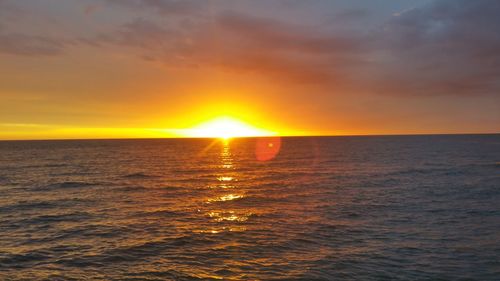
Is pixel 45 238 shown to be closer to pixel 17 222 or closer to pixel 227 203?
pixel 17 222

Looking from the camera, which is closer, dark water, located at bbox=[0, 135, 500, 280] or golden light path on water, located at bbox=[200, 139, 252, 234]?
dark water, located at bbox=[0, 135, 500, 280]

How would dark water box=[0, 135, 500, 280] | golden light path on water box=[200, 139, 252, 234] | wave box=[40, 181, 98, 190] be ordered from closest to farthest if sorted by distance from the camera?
1. dark water box=[0, 135, 500, 280]
2. golden light path on water box=[200, 139, 252, 234]
3. wave box=[40, 181, 98, 190]

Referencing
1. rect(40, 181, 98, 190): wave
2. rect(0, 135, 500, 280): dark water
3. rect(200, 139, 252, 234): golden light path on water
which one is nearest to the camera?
rect(0, 135, 500, 280): dark water

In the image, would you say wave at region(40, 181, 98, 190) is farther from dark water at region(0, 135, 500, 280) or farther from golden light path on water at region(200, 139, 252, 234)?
golden light path on water at region(200, 139, 252, 234)

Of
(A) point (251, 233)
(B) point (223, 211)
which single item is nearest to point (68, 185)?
(B) point (223, 211)

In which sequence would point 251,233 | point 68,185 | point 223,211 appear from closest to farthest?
point 251,233
point 223,211
point 68,185

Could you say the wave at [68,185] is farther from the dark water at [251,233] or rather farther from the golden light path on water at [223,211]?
the golden light path on water at [223,211]

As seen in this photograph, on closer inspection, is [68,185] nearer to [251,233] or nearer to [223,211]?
[223,211]

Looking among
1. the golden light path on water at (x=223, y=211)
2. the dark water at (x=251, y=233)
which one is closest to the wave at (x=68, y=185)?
the dark water at (x=251, y=233)

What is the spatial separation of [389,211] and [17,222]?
3373 centimetres

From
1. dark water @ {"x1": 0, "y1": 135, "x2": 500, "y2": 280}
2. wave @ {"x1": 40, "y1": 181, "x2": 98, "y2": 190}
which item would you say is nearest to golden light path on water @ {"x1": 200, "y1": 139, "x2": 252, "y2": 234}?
dark water @ {"x1": 0, "y1": 135, "x2": 500, "y2": 280}

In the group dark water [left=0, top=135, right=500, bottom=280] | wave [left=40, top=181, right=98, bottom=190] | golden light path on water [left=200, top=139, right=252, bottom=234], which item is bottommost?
golden light path on water [left=200, top=139, right=252, bottom=234]

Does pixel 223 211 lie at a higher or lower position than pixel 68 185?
lower

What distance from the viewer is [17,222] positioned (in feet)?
101
